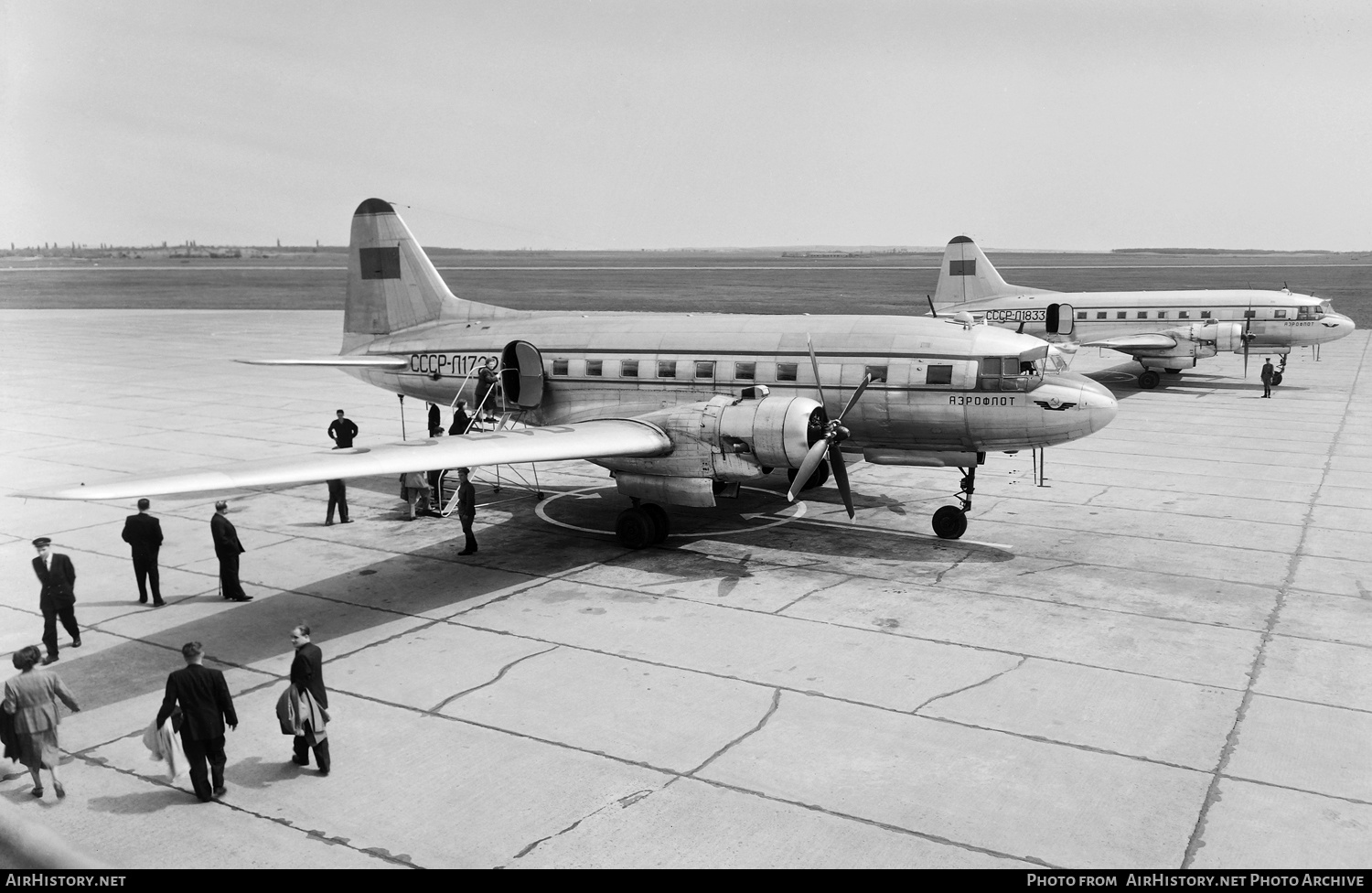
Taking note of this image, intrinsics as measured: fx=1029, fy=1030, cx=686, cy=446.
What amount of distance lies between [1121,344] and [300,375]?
116ft

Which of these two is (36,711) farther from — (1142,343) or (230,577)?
(1142,343)

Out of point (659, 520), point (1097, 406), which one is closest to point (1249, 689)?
point (1097, 406)

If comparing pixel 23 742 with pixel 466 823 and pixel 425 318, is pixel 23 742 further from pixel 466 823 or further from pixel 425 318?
pixel 425 318

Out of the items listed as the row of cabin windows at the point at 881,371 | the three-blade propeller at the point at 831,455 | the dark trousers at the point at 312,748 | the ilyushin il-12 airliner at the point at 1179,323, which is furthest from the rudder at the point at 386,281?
the ilyushin il-12 airliner at the point at 1179,323

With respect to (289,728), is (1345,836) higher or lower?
lower

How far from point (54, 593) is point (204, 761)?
503cm

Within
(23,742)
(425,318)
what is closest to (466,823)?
(23,742)

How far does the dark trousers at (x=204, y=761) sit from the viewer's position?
1002cm

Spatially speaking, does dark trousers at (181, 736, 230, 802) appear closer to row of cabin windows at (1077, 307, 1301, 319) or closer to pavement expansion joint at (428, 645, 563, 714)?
pavement expansion joint at (428, 645, 563, 714)

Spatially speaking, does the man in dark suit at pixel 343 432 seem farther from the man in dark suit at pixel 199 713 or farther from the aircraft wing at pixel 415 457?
the man in dark suit at pixel 199 713

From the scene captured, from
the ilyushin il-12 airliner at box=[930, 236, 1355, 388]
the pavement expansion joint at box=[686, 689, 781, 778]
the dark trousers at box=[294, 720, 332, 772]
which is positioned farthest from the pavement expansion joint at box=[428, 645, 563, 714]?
the ilyushin il-12 airliner at box=[930, 236, 1355, 388]

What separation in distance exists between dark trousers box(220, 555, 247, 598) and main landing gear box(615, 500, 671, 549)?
6.58m

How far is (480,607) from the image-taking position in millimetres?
16000

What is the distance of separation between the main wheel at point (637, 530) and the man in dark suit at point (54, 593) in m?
8.90
